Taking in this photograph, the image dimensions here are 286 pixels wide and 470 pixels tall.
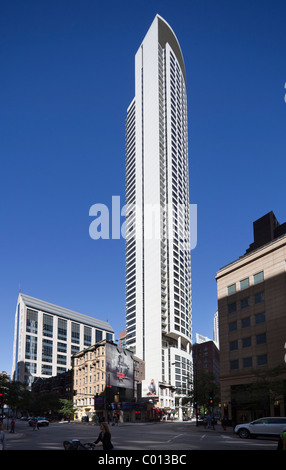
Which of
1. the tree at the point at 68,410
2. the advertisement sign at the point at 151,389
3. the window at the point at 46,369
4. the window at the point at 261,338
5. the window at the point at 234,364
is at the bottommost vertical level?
the tree at the point at 68,410

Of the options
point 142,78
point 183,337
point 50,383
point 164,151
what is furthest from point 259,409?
point 142,78

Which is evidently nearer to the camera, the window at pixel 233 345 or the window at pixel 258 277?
the window at pixel 258 277

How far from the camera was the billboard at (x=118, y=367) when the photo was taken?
104 m

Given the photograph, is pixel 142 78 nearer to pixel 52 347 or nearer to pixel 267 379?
pixel 52 347

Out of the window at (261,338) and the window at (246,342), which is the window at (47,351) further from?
the window at (261,338)

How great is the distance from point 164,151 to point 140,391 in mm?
81879

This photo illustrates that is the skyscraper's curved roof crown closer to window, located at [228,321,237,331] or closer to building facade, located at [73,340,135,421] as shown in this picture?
building facade, located at [73,340,135,421]

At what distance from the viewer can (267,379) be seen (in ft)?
182

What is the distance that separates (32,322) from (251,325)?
132 m

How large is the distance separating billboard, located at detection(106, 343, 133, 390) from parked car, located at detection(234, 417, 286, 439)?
6505cm

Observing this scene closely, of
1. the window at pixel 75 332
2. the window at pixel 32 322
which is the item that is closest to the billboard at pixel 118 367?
the window at pixel 32 322

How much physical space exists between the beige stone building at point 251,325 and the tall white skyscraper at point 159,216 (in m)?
73.9

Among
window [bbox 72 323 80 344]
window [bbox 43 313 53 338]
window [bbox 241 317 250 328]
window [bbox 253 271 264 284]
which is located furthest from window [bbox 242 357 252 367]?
window [bbox 72 323 80 344]

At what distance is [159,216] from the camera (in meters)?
151
